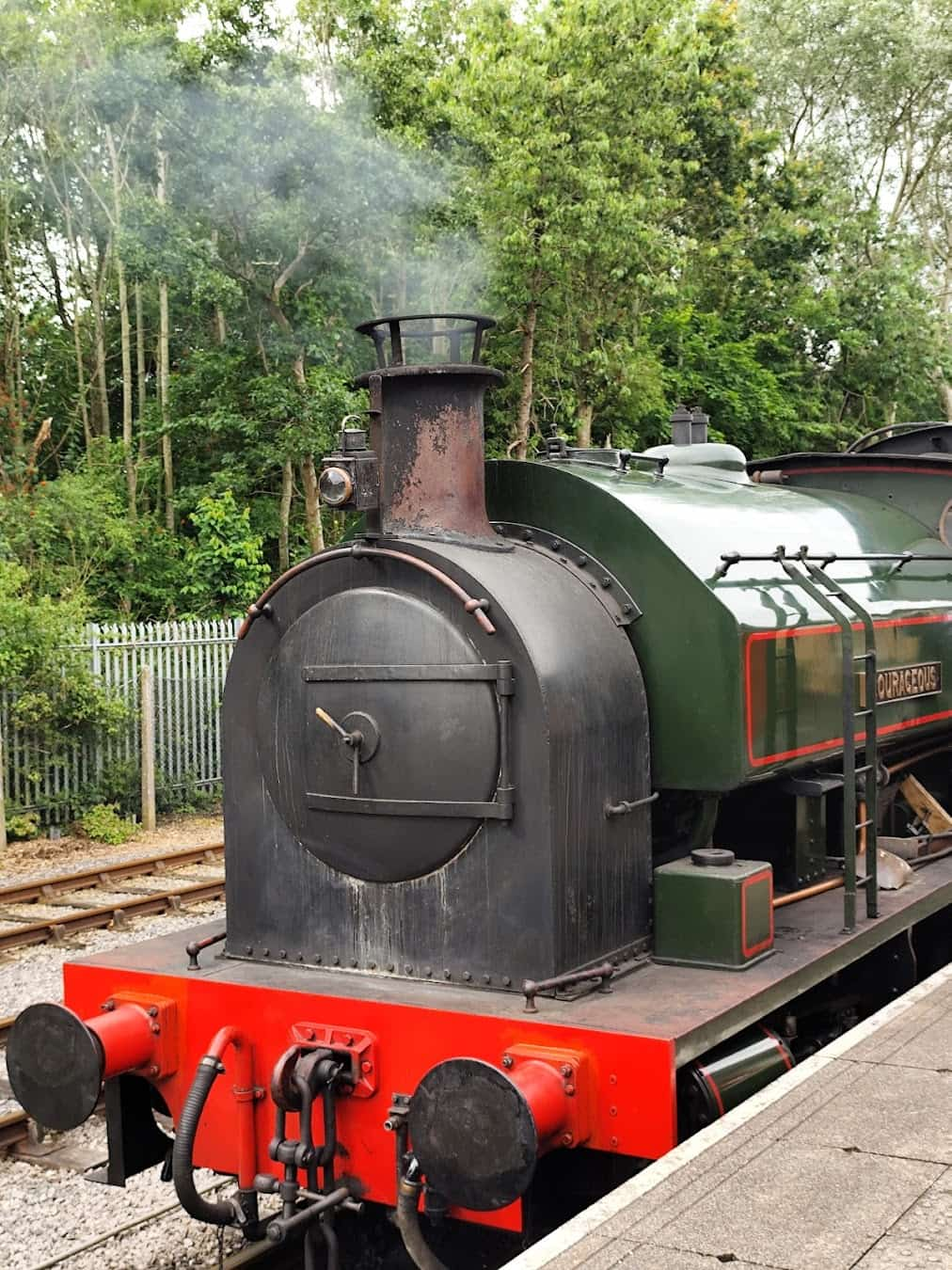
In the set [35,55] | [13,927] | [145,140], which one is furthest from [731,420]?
[13,927]

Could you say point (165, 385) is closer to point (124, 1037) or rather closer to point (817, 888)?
point (817, 888)

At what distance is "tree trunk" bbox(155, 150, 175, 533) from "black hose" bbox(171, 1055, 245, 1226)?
13.7 metres

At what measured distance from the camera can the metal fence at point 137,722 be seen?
38.9ft

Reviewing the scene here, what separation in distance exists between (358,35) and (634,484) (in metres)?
13.9

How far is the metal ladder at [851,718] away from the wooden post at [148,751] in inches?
323

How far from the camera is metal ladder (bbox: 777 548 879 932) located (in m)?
4.60

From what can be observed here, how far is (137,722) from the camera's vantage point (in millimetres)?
12703

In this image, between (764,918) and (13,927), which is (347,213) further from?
(764,918)

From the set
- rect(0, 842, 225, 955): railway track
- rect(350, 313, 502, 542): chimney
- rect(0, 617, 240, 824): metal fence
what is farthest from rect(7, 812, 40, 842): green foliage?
rect(350, 313, 502, 542): chimney

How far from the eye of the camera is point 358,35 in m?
16.9

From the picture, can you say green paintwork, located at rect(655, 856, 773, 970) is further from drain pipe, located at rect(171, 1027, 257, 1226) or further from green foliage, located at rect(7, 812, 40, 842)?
green foliage, located at rect(7, 812, 40, 842)

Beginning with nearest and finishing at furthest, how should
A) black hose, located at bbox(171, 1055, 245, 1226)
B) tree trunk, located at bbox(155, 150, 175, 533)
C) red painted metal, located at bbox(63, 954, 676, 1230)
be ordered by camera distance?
red painted metal, located at bbox(63, 954, 676, 1230) → black hose, located at bbox(171, 1055, 245, 1226) → tree trunk, located at bbox(155, 150, 175, 533)

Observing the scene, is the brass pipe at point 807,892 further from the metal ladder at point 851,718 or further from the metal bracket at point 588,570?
the metal bracket at point 588,570

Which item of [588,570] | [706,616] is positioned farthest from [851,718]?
[588,570]
